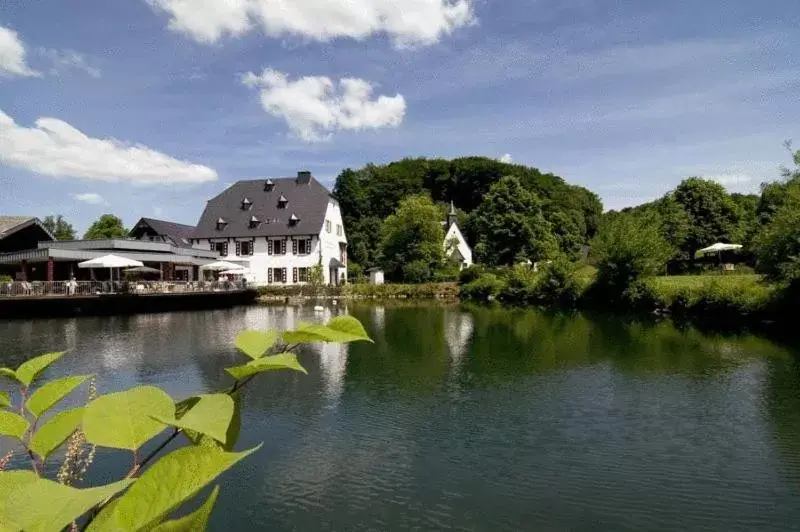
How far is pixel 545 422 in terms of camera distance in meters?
11.5

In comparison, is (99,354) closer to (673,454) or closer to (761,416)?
(673,454)

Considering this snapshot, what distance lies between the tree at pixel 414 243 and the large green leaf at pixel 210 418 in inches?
1999

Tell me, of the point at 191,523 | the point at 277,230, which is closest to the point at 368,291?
the point at 277,230

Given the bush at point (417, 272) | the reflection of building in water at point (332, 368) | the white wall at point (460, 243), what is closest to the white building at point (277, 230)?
the bush at point (417, 272)

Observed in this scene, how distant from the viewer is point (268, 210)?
54000 mm

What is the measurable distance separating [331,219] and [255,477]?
4679 cm

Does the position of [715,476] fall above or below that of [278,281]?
below

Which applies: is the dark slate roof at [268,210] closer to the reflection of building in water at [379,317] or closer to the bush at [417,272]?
the bush at [417,272]

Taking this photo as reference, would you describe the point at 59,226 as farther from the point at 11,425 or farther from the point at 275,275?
the point at 11,425

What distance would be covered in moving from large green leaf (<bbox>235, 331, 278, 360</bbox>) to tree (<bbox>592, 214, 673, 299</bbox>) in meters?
35.9

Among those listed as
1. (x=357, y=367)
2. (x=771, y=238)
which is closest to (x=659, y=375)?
(x=357, y=367)

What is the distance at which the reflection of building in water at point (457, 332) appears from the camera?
780 inches

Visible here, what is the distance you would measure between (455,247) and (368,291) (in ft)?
45.4

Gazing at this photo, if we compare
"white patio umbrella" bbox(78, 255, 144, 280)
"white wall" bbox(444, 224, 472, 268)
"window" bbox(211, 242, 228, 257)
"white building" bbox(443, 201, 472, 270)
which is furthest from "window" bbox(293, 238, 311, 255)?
"white patio umbrella" bbox(78, 255, 144, 280)
